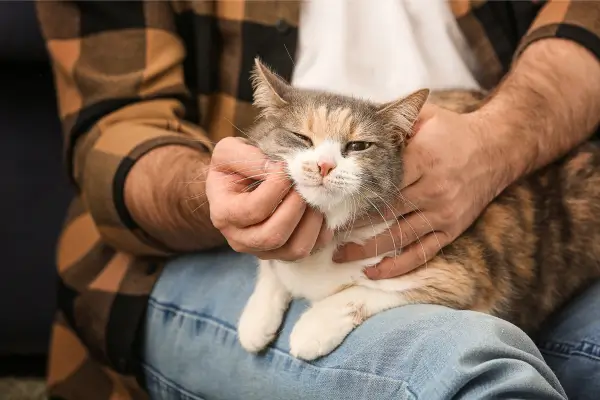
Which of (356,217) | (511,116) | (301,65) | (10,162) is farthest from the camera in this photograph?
(10,162)

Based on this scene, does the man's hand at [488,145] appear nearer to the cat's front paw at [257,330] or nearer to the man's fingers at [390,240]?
the man's fingers at [390,240]

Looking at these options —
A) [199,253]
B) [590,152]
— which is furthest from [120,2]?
[590,152]

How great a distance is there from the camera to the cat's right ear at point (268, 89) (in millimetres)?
999

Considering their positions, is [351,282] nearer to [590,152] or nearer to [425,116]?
[425,116]

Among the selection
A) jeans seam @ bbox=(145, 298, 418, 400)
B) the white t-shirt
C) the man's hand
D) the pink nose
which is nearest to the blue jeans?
jeans seam @ bbox=(145, 298, 418, 400)

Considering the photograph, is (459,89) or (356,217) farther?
(459,89)

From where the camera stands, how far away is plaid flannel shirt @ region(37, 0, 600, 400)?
1.20 metres

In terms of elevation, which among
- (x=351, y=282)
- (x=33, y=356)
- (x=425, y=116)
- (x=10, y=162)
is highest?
(x=425, y=116)

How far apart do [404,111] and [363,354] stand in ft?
1.03

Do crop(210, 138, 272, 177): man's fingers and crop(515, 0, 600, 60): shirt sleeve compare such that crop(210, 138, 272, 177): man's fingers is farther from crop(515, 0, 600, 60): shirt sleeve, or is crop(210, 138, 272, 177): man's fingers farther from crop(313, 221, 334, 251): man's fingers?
crop(515, 0, 600, 60): shirt sleeve

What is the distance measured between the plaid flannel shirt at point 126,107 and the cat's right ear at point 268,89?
8.0 inches

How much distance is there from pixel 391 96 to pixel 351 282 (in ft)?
1.29

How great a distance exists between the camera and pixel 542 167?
1.23 metres

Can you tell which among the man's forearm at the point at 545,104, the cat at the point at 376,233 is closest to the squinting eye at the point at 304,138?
the cat at the point at 376,233
